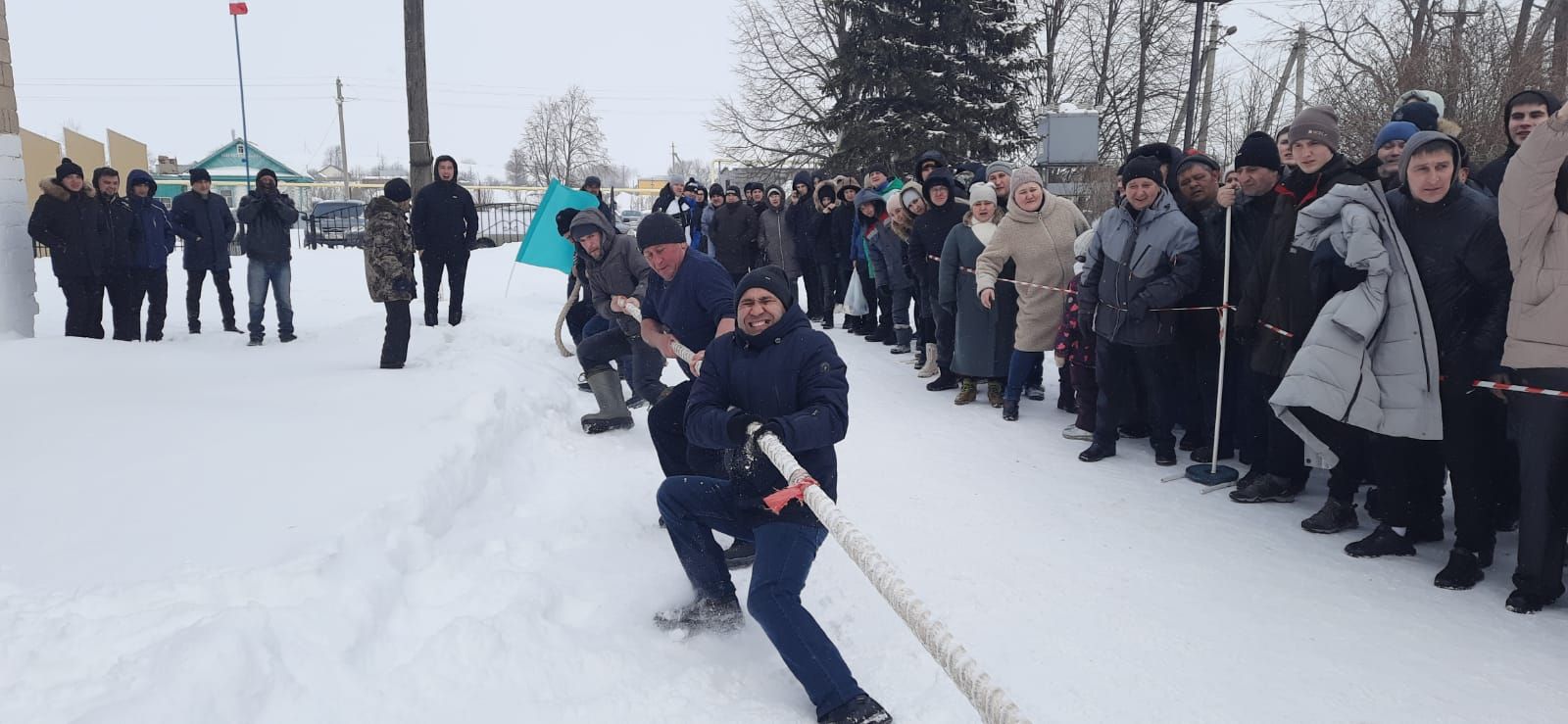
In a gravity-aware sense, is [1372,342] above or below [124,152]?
below

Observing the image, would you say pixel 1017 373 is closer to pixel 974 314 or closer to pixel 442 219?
pixel 974 314

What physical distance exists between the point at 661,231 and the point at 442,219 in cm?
653

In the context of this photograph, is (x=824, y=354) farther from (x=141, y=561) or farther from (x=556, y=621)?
(x=141, y=561)

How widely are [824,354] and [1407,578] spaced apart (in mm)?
2874

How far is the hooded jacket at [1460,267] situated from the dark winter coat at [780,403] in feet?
8.91

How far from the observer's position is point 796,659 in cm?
333

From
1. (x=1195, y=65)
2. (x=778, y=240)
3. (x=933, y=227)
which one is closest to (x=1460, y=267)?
(x=933, y=227)

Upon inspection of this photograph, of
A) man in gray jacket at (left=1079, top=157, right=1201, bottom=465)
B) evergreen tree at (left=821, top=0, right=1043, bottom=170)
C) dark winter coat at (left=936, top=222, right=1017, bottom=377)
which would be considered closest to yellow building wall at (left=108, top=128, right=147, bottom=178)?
evergreen tree at (left=821, top=0, right=1043, bottom=170)

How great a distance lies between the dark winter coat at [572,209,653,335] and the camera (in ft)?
22.5

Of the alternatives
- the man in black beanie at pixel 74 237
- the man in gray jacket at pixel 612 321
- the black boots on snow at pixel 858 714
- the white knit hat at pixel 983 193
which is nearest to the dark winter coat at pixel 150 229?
the man in black beanie at pixel 74 237

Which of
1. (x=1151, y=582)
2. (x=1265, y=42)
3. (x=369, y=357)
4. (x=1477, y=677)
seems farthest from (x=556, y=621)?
(x=1265, y=42)

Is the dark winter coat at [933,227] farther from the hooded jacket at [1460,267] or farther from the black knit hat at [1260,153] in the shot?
the hooded jacket at [1460,267]

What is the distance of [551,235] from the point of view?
30.3 feet

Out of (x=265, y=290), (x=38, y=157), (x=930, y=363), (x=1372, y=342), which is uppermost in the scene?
(x=38, y=157)
